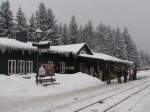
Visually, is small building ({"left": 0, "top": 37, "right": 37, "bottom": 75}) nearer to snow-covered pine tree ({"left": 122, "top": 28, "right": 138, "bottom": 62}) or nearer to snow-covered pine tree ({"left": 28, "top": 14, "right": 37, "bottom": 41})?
snow-covered pine tree ({"left": 28, "top": 14, "right": 37, "bottom": 41})

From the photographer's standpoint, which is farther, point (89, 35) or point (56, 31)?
point (89, 35)

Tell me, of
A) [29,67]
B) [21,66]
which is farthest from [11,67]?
[29,67]

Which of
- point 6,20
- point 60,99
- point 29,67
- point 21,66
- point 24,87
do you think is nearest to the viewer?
point 60,99

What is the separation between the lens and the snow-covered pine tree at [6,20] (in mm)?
54944

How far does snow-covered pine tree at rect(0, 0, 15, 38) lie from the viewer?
180 feet

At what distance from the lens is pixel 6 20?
5569 cm

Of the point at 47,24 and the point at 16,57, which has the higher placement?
the point at 47,24

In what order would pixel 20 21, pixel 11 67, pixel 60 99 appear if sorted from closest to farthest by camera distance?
1. pixel 60 99
2. pixel 11 67
3. pixel 20 21

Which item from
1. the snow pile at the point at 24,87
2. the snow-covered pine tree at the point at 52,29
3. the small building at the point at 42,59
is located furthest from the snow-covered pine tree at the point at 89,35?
the snow pile at the point at 24,87

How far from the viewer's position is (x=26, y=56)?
26.8 m

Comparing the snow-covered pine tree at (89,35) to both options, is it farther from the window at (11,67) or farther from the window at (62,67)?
the window at (11,67)

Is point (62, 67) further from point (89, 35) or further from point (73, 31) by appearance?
point (89, 35)

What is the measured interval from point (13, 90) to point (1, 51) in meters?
6.57

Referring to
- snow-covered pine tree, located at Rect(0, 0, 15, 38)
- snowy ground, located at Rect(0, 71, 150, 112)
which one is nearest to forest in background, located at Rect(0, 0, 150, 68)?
snow-covered pine tree, located at Rect(0, 0, 15, 38)
